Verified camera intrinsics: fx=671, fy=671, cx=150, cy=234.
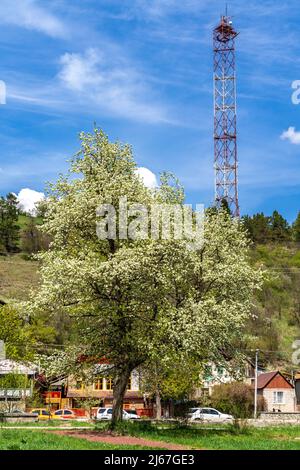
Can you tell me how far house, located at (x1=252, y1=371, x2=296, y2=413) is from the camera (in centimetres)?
7706

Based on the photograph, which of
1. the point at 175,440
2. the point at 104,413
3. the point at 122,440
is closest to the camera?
the point at 122,440

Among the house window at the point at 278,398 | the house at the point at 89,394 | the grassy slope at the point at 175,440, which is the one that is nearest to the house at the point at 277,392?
the house window at the point at 278,398

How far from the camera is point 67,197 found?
116 ft

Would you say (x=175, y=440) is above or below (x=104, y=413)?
above

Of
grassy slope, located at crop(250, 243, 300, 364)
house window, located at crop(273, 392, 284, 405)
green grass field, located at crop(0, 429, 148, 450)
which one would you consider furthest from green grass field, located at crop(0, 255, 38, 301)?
green grass field, located at crop(0, 429, 148, 450)

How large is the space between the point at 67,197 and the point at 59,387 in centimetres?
4776

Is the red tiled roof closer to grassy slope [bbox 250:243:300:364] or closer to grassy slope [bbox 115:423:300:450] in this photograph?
grassy slope [bbox 250:243:300:364]

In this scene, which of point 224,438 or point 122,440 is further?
point 224,438

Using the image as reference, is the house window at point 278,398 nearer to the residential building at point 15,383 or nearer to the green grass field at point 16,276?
the residential building at point 15,383

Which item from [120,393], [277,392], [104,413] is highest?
[120,393]

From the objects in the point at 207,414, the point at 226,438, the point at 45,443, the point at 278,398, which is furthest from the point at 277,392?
the point at 45,443

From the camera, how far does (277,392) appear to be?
77750 millimetres

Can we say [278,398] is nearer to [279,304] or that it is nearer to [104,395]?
[104,395]

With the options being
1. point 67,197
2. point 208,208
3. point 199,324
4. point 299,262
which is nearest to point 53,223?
point 67,197
